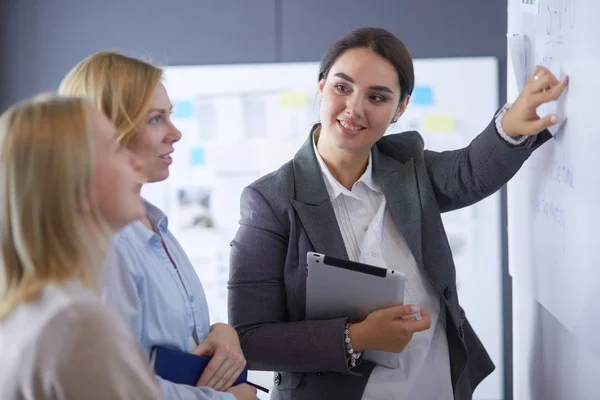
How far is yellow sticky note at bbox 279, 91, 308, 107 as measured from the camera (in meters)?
3.91

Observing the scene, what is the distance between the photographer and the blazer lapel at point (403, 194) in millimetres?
1877

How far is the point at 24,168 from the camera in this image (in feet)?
3.36

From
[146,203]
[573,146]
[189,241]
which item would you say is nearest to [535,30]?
[573,146]

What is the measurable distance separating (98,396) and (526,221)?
1345 mm

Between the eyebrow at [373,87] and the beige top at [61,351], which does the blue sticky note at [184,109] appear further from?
the beige top at [61,351]

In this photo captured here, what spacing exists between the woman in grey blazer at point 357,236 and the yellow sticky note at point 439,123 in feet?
6.18

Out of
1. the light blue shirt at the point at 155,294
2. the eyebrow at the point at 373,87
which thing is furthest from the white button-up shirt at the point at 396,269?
the light blue shirt at the point at 155,294

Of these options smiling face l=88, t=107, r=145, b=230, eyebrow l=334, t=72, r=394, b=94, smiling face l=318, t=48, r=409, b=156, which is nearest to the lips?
smiling face l=318, t=48, r=409, b=156

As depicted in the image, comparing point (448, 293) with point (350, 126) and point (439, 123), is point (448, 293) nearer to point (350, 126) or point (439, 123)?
point (350, 126)

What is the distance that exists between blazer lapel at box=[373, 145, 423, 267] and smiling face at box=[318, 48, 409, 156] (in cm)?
9

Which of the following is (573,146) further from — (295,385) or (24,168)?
(24,168)

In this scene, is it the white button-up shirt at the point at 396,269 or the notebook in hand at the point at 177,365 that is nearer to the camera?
the notebook in hand at the point at 177,365

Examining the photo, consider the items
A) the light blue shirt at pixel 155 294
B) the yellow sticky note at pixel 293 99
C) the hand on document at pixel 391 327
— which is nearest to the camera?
the light blue shirt at pixel 155 294

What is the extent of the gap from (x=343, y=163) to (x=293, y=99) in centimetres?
201
